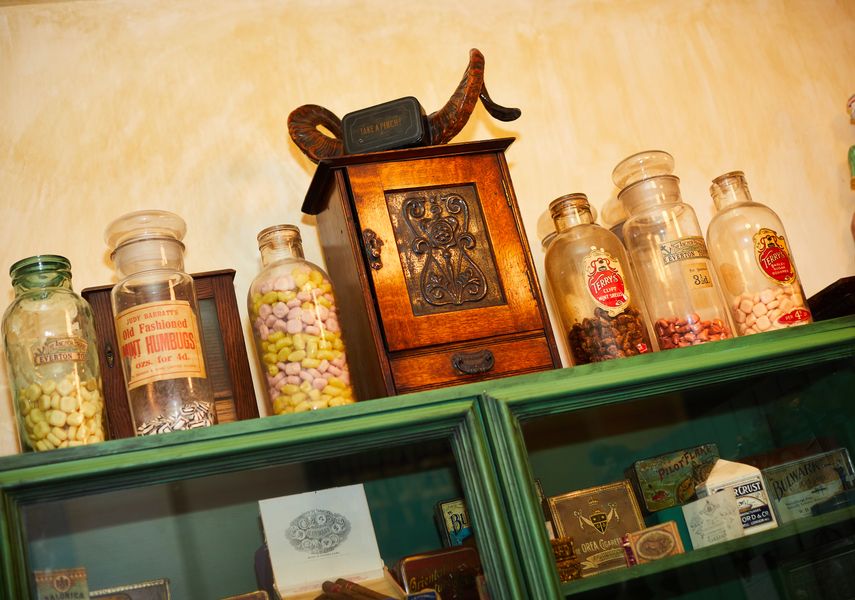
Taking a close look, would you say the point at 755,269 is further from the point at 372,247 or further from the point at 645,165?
the point at 372,247

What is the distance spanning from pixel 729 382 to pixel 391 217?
660 millimetres

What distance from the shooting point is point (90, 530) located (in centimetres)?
128

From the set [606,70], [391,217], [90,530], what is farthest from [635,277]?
[90,530]

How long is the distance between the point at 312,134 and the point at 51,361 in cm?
66

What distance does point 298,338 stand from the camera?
4.97ft

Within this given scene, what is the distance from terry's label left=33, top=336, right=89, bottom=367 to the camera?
4.53 feet

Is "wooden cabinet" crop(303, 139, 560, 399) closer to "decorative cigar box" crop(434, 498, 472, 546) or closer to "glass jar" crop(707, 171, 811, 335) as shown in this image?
"decorative cigar box" crop(434, 498, 472, 546)

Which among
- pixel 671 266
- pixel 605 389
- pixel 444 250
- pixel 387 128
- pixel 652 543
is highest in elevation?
pixel 387 128

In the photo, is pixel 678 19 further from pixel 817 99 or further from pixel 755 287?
pixel 755 287

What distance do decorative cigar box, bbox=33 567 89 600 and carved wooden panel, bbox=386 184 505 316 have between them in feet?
2.15

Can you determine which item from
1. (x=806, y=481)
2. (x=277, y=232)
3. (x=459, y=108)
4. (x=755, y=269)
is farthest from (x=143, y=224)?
(x=806, y=481)

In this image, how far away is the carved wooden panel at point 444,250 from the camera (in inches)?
62.4

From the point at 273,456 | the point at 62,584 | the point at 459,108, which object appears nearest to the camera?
the point at 62,584

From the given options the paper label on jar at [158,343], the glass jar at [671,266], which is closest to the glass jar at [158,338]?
the paper label on jar at [158,343]
